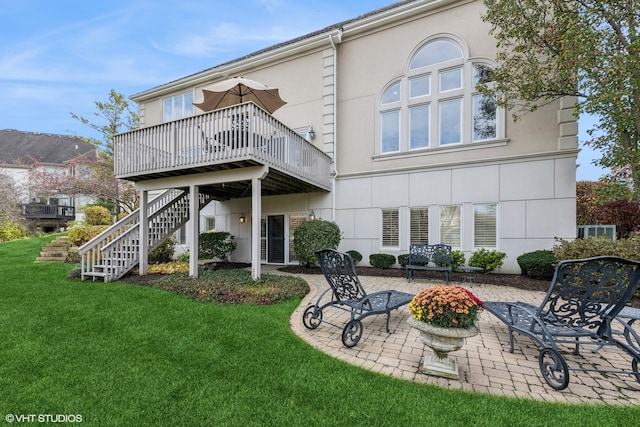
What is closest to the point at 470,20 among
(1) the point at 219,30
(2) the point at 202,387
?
(1) the point at 219,30

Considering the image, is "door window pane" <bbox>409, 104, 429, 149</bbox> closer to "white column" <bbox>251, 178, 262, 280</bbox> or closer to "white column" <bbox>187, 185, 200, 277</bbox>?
"white column" <bbox>251, 178, 262, 280</bbox>

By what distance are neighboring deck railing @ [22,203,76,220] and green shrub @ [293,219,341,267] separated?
1007 inches

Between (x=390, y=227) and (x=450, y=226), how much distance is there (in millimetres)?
1902

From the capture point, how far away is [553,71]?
287 inches

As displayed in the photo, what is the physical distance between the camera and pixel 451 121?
29.6 ft

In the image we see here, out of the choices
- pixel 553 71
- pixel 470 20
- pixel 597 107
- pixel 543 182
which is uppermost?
pixel 470 20

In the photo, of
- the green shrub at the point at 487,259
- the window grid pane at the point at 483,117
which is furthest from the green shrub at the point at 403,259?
the window grid pane at the point at 483,117

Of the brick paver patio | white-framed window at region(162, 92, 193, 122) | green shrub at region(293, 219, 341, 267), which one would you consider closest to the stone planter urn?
the brick paver patio

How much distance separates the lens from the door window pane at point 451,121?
890cm

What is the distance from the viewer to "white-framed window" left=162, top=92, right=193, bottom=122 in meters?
13.6

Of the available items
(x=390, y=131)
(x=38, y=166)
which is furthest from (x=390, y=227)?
(x=38, y=166)

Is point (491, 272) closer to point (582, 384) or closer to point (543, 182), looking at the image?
point (543, 182)

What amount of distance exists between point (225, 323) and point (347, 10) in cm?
1429

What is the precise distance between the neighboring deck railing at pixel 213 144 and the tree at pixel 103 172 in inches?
428
